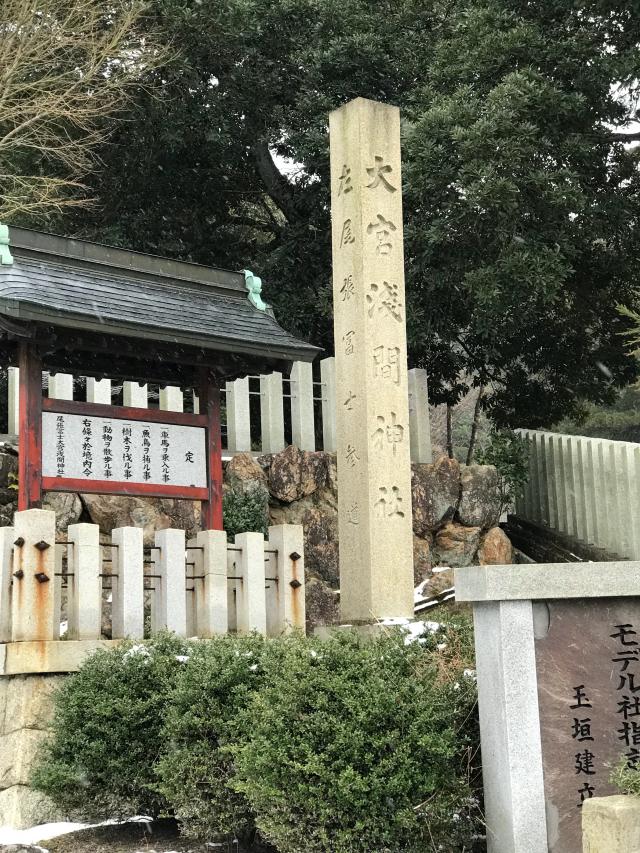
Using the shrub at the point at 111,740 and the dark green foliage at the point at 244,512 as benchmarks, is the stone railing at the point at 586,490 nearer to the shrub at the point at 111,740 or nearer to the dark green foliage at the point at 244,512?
the dark green foliage at the point at 244,512


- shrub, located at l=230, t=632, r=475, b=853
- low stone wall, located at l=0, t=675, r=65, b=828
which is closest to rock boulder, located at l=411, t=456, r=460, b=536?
low stone wall, located at l=0, t=675, r=65, b=828

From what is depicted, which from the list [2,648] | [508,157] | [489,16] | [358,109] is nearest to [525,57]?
[489,16]

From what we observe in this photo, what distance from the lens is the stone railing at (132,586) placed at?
320 inches

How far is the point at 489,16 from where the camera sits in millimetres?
15453

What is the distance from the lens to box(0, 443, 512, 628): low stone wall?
13.3 m

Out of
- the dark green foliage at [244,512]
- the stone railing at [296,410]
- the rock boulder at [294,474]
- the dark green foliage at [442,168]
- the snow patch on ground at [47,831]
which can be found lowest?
the snow patch on ground at [47,831]

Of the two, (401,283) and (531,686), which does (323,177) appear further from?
(531,686)

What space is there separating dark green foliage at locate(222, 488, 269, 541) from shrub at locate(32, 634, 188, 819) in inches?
236

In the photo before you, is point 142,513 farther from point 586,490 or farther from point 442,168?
point 586,490

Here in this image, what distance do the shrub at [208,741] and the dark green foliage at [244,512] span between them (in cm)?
656

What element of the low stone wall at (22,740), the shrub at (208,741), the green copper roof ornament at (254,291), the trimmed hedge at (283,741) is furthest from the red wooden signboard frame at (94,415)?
the shrub at (208,741)

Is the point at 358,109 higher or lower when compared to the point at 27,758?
higher

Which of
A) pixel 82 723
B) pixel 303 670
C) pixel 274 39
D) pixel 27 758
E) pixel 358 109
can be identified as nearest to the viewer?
pixel 303 670

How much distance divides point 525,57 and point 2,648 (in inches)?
444
